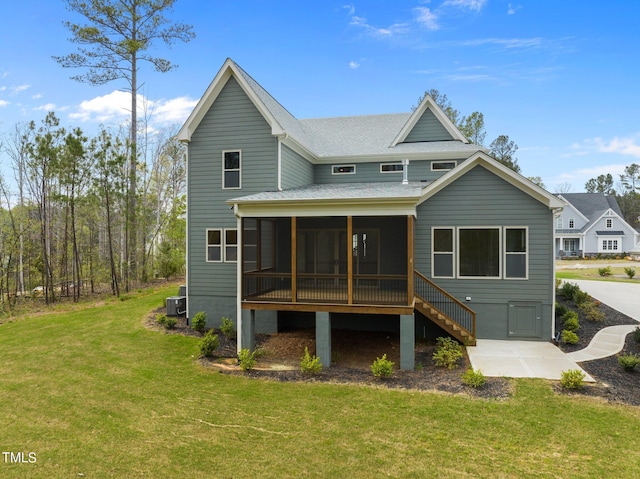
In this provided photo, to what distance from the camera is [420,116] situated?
16312 millimetres

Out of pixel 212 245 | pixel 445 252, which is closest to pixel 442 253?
pixel 445 252

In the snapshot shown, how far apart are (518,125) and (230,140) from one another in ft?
97.8

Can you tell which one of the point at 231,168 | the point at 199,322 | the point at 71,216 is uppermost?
the point at 231,168

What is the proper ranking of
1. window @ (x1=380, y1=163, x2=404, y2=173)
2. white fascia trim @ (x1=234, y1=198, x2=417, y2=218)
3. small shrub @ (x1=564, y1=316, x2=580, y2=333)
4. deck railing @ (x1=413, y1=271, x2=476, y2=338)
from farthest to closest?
window @ (x1=380, y1=163, x2=404, y2=173) < small shrub @ (x1=564, y1=316, x2=580, y2=333) < deck railing @ (x1=413, y1=271, x2=476, y2=338) < white fascia trim @ (x1=234, y1=198, x2=417, y2=218)

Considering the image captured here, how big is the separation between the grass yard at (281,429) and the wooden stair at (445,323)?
2713mm

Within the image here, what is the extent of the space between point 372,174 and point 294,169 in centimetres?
362

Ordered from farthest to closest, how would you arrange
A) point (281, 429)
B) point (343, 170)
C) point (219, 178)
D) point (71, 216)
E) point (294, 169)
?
point (71, 216), point (343, 170), point (294, 169), point (219, 178), point (281, 429)

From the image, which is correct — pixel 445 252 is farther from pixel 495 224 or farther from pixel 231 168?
pixel 231 168

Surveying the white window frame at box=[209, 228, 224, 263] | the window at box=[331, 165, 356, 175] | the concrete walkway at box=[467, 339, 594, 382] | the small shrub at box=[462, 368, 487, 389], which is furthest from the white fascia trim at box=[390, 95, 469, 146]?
the small shrub at box=[462, 368, 487, 389]

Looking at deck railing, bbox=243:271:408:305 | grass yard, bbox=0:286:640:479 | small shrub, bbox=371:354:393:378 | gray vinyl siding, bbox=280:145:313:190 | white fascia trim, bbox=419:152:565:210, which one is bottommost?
grass yard, bbox=0:286:640:479

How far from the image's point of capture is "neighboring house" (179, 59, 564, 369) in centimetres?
1062

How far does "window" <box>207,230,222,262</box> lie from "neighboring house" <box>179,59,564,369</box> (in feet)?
0.12

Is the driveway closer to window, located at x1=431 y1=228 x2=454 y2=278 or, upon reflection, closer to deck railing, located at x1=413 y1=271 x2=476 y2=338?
deck railing, located at x1=413 y1=271 x2=476 y2=338

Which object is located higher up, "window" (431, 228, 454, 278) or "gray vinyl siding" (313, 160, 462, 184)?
"gray vinyl siding" (313, 160, 462, 184)
